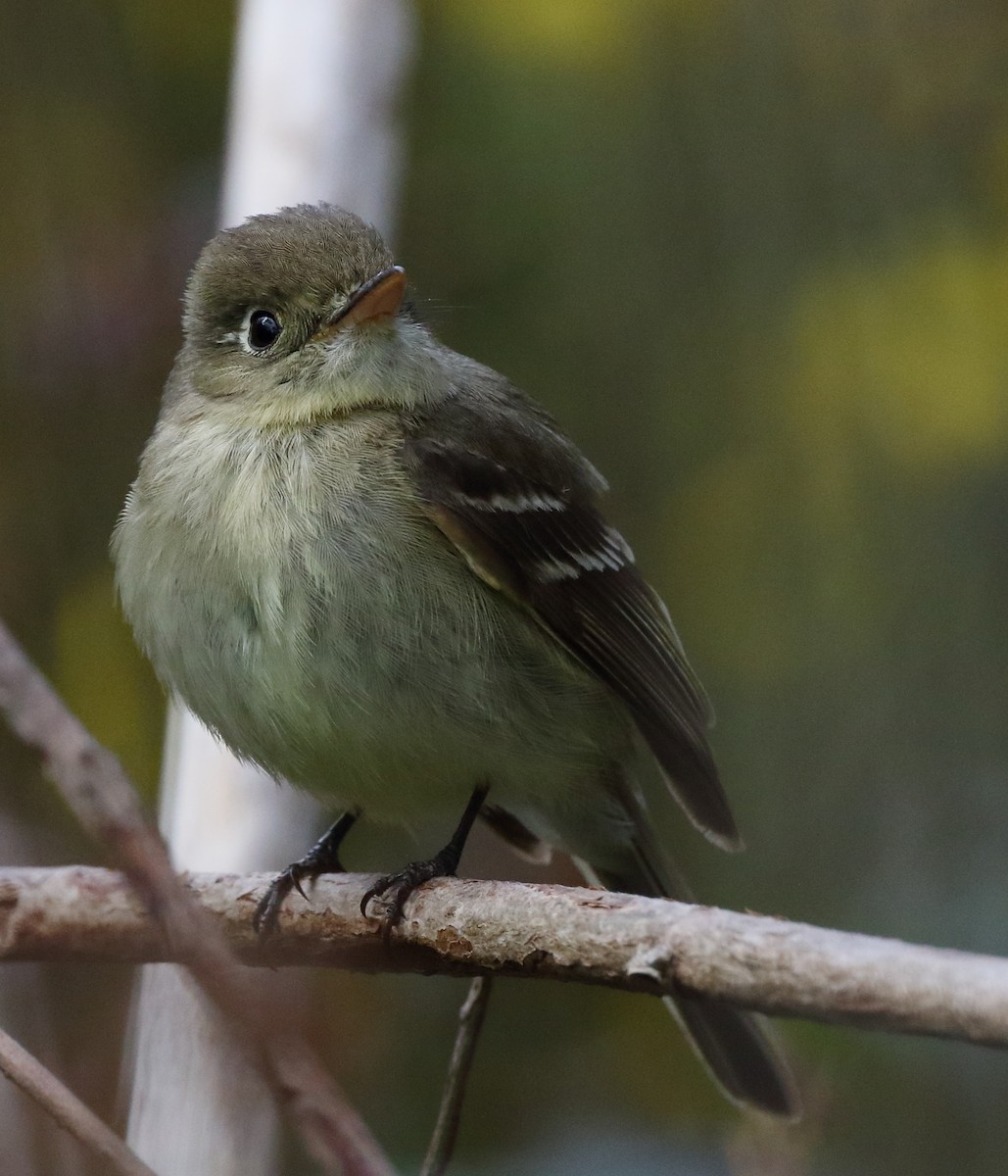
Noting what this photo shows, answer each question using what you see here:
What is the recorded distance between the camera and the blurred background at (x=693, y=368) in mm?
4699

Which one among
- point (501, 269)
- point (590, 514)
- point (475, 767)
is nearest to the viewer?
point (475, 767)

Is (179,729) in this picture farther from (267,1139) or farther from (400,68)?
(400,68)

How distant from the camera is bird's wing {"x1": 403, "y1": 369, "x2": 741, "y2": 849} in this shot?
3.29 meters

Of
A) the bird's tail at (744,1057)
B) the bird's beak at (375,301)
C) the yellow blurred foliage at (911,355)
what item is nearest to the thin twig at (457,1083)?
the bird's tail at (744,1057)

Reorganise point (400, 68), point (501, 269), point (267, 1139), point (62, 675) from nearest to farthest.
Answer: point (267, 1139), point (400, 68), point (62, 675), point (501, 269)

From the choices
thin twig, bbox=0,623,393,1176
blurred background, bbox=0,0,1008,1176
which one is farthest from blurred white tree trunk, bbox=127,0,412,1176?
thin twig, bbox=0,623,393,1176

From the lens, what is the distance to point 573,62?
503 centimetres

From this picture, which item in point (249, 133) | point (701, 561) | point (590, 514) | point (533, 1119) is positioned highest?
point (249, 133)

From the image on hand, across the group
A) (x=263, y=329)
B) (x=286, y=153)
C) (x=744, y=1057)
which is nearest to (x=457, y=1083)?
(x=744, y=1057)

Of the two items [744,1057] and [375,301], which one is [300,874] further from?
[375,301]

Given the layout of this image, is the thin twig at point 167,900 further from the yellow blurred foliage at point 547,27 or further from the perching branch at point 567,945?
the yellow blurred foliage at point 547,27

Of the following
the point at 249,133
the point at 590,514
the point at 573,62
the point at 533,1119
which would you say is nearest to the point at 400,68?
the point at 249,133

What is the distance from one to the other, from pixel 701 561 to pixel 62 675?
228cm

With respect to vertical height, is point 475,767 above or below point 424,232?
below
